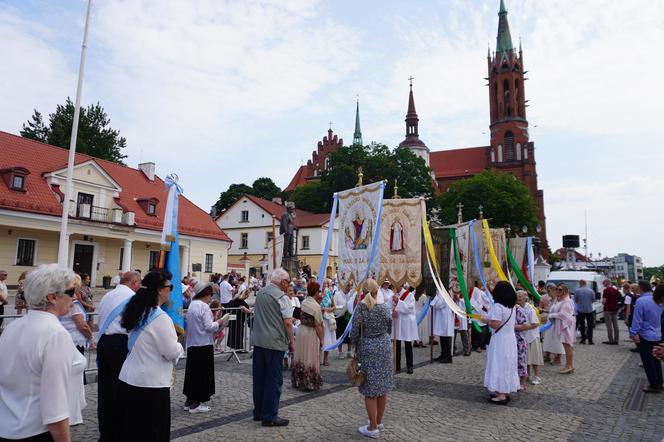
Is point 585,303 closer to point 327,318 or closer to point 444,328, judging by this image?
point 444,328

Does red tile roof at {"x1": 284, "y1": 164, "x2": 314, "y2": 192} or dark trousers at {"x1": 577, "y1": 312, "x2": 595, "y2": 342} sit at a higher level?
red tile roof at {"x1": 284, "y1": 164, "x2": 314, "y2": 192}

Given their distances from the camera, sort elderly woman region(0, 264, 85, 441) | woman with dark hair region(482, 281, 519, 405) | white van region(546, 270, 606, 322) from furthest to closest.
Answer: white van region(546, 270, 606, 322)
woman with dark hair region(482, 281, 519, 405)
elderly woman region(0, 264, 85, 441)

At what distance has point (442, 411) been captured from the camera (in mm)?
7074

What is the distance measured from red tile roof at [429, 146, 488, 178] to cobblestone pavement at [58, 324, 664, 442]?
78848 millimetres

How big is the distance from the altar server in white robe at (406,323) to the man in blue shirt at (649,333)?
4.26 metres

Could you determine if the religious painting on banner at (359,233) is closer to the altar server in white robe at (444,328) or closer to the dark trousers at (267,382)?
the altar server in white robe at (444,328)

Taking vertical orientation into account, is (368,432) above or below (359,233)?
below

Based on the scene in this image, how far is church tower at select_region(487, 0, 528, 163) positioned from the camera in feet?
256

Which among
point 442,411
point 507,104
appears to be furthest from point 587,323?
point 507,104

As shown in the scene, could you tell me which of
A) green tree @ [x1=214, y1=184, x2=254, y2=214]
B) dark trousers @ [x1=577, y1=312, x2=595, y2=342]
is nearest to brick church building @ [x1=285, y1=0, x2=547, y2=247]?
green tree @ [x1=214, y1=184, x2=254, y2=214]

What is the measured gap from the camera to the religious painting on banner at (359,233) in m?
9.20

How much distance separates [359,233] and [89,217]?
Result: 2456cm

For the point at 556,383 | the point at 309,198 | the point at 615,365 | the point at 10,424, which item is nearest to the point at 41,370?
the point at 10,424

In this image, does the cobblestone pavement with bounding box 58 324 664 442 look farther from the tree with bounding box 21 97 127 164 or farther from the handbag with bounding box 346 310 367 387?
the tree with bounding box 21 97 127 164
